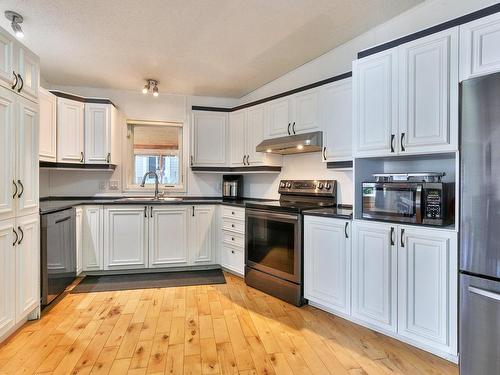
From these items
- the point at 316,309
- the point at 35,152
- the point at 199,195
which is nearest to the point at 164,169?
the point at 199,195

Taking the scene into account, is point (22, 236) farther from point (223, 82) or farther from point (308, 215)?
point (223, 82)

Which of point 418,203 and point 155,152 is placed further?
point 155,152

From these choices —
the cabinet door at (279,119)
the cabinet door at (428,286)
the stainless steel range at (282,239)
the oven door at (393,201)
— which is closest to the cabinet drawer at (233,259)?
the stainless steel range at (282,239)

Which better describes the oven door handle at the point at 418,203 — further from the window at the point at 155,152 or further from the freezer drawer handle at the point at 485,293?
the window at the point at 155,152

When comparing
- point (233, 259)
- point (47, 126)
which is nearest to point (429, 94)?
point (233, 259)

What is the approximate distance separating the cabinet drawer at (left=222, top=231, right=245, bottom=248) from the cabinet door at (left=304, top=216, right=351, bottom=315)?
3.32 ft

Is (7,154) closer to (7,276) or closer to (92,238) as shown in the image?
(7,276)

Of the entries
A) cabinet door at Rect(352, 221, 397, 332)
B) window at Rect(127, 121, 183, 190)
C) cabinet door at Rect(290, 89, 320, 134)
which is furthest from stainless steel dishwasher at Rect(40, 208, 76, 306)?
cabinet door at Rect(352, 221, 397, 332)

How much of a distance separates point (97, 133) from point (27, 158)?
147cm

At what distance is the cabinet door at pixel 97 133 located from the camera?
11.9 feet

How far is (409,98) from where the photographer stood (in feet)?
6.55

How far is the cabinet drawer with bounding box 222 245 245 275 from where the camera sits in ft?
11.4

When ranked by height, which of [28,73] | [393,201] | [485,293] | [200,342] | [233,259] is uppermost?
[28,73]

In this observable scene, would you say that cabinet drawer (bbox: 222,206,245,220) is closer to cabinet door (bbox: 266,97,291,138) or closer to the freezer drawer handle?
cabinet door (bbox: 266,97,291,138)
